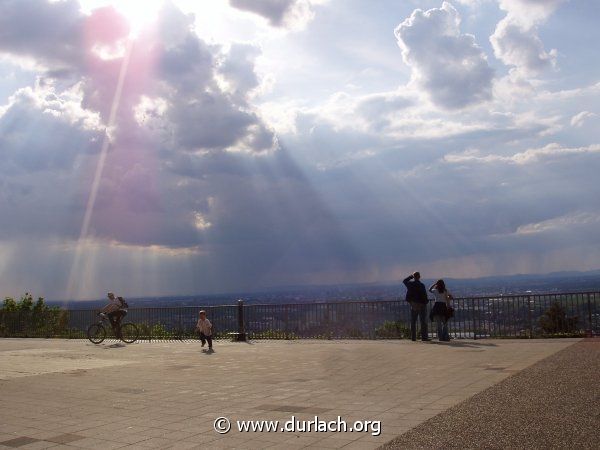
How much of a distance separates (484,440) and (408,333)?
12607mm

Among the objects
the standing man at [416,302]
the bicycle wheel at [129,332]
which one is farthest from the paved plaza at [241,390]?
the bicycle wheel at [129,332]

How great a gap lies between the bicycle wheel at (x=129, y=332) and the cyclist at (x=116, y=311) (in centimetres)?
15

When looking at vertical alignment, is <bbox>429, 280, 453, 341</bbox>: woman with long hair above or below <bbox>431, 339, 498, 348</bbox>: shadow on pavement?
above

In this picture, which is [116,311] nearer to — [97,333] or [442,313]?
[97,333]

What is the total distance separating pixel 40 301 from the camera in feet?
107

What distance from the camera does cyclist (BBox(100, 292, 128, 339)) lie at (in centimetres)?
2175

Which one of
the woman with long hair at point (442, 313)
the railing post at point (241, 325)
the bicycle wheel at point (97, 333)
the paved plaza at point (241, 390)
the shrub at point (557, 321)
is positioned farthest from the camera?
the bicycle wheel at point (97, 333)

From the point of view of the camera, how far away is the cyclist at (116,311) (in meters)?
21.8

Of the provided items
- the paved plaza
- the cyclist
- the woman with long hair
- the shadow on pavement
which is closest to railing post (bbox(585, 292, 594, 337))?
the paved plaza

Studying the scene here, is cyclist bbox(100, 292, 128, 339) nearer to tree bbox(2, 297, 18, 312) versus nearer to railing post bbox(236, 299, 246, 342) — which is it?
railing post bbox(236, 299, 246, 342)

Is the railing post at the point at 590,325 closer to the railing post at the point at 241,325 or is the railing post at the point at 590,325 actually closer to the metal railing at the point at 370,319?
the metal railing at the point at 370,319

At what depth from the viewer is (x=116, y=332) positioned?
21.8 meters

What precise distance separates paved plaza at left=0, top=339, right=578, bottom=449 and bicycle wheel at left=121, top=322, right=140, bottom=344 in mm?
4671

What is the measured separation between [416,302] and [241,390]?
8481 mm
